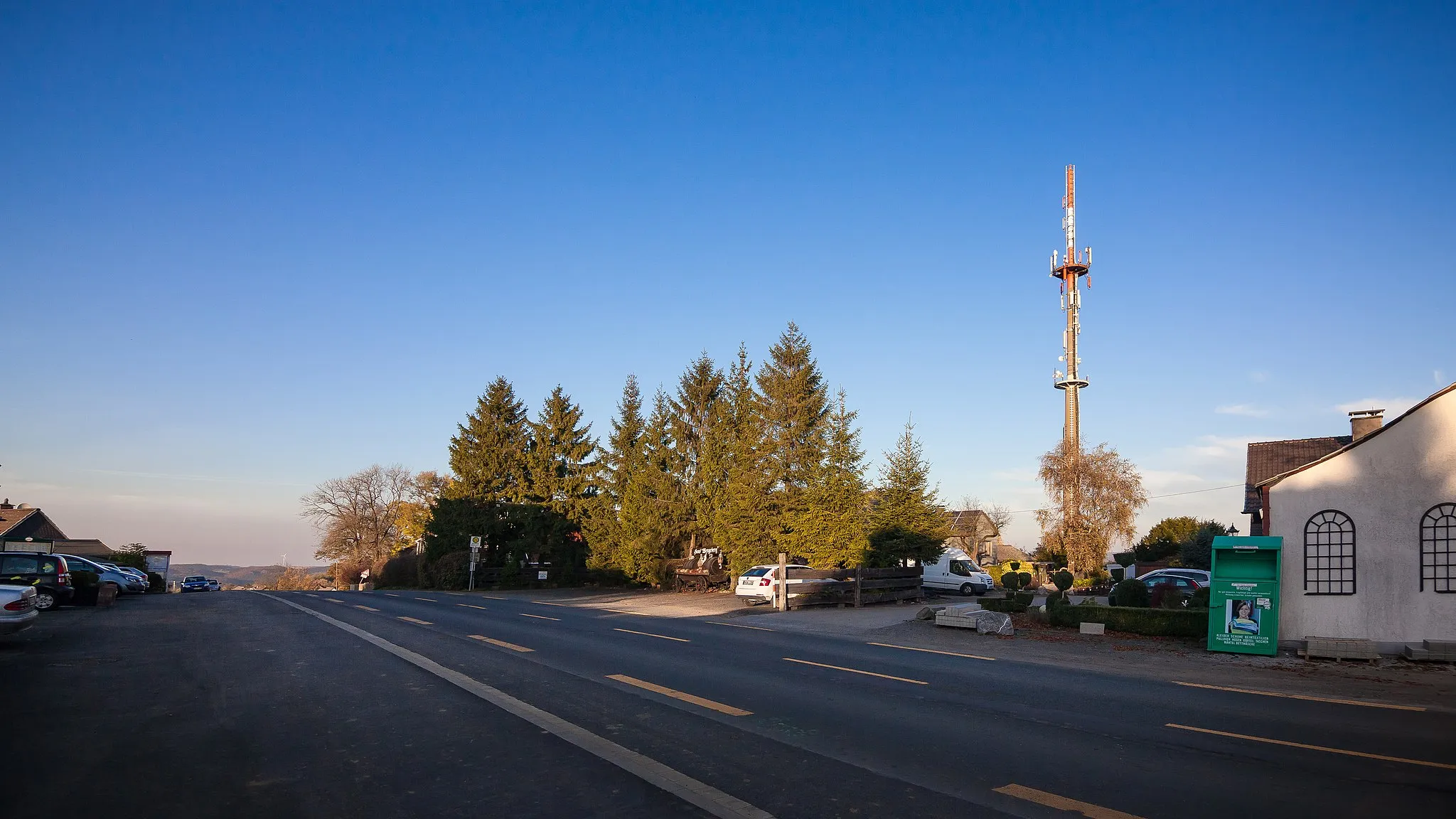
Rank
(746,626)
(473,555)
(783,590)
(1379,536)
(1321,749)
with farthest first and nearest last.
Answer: (473,555) < (783,590) < (746,626) < (1379,536) < (1321,749)

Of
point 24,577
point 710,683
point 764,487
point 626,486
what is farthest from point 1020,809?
point 626,486

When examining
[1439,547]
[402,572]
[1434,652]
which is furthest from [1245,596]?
[402,572]

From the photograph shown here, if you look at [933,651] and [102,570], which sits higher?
[933,651]

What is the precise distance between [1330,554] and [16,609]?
2408 cm

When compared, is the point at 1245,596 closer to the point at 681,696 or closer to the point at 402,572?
the point at 681,696

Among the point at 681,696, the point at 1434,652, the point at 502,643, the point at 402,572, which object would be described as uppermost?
the point at 681,696

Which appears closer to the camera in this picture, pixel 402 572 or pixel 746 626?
pixel 746 626

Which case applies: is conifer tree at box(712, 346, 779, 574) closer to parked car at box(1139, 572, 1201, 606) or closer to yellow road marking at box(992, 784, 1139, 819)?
parked car at box(1139, 572, 1201, 606)

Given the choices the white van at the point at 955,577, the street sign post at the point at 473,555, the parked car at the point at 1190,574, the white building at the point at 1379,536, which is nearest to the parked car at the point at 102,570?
the street sign post at the point at 473,555

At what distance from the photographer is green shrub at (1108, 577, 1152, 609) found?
2122 cm

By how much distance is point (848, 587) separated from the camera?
30.1 meters

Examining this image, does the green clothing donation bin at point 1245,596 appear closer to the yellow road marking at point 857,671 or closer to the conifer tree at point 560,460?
the yellow road marking at point 857,671

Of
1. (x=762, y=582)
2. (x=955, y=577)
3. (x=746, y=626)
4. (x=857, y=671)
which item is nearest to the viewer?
(x=857, y=671)

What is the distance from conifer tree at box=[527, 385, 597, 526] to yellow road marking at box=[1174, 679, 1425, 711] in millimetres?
41726
